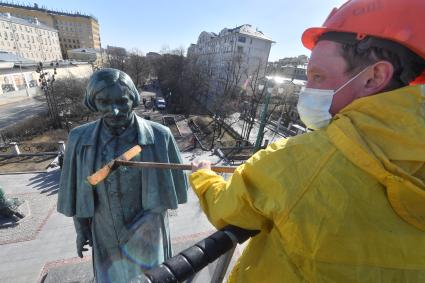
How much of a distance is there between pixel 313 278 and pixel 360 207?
1.07 feet

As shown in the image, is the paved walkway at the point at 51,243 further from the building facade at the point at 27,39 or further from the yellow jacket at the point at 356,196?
the building facade at the point at 27,39

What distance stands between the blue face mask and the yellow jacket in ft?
1.18

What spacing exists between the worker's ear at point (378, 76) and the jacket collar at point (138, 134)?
1.89 metres

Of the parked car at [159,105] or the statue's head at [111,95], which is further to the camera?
the parked car at [159,105]

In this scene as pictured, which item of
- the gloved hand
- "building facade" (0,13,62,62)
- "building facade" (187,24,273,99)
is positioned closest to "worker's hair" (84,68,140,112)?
the gloved hand

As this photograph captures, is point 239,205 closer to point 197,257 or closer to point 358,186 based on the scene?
point 197,257

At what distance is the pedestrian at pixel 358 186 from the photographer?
2.92 ft

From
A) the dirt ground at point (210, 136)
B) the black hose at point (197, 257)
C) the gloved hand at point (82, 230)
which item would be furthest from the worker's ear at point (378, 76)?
the dirt ground at point (210, 136)

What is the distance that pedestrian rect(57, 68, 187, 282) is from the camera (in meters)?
2.39

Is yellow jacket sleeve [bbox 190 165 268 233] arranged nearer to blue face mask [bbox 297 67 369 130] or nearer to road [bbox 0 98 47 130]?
blue face mask [bbox 297 67 369 130]

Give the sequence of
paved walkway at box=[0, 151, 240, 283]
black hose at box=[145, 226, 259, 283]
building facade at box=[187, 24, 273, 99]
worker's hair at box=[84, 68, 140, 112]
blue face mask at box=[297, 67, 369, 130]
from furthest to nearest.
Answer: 1. building facade at box=[187, 24, 273, 99]
2. paved walkway at box=[0, 151, 240, 283]
3. worker's hair at box=[84, 68, 140, 112]
4. blue face mask at box=[297, 67, 369, 130]
5. black hose at box=[145, 226, 259, 283]

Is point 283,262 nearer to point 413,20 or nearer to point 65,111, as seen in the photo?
point 413,20

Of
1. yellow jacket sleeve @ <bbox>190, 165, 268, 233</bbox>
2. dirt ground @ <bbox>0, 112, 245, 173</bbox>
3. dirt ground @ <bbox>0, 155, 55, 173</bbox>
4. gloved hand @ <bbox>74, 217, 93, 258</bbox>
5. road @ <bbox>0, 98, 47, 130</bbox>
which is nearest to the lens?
yellow jacket sleeve @ <bbox>190, 165, 268, 233</bbox>

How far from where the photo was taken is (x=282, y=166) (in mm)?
1017
